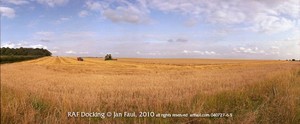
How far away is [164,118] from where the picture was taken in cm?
702

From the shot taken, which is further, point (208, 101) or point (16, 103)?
point (208, 101)

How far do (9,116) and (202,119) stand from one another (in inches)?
149

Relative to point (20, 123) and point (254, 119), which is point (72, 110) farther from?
point (254, 119)

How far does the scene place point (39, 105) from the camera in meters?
7.57

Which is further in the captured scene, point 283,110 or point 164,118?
point 283,110

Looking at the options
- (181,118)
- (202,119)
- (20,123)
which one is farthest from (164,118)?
(20,123)

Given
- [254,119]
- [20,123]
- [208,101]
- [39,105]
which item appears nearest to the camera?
[20,123]

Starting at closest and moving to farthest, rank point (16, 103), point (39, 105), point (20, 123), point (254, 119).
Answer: point (20, 123) < point (16, 103) < point (254, 119) < point (39, 105)

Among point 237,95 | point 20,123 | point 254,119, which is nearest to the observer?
point 20,123

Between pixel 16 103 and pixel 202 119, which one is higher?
pixel 16 103

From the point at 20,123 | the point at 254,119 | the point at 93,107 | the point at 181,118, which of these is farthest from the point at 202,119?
the point at 20,123

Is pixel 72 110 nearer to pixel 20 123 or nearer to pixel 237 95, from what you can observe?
pixel 20 123

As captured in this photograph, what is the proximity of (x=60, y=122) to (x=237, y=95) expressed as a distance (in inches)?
228

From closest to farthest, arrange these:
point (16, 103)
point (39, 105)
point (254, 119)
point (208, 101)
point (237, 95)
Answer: point (16, 103) → point (254, 119) → point (39, 105) → point (208, 101) → point (237, 95)
